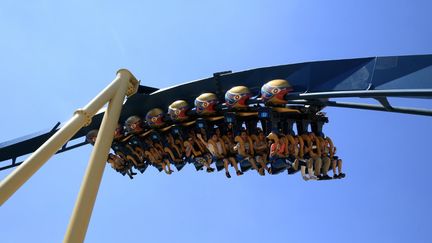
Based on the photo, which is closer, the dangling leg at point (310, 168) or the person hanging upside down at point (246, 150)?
the dangling leg at point (310, 168)

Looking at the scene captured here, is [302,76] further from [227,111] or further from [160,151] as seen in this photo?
[160,151]

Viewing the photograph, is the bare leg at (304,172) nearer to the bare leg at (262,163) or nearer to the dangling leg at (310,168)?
the dangling leg at (310,168)

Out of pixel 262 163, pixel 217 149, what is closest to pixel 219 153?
pixel 217 149

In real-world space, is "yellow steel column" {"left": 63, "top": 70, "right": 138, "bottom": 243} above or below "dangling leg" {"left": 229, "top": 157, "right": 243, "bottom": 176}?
below

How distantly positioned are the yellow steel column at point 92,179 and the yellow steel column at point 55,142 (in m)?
0.20

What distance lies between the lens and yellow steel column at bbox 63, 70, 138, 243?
571 cm

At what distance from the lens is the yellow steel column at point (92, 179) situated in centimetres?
Result: 571

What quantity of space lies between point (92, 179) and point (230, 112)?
3196mm

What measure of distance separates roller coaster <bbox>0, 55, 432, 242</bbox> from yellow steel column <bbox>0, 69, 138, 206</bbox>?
14mm

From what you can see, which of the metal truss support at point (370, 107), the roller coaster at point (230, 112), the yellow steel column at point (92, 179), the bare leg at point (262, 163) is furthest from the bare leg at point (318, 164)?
the yellow steel column at point (92, 179)

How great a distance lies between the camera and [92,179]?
21.1 feet

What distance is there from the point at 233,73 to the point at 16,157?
285 inches

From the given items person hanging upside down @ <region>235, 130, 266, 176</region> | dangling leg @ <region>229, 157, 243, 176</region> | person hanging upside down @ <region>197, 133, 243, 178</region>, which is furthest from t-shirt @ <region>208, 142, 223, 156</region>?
person hanging upside down @ <region>235, 130, 266, 176</region>

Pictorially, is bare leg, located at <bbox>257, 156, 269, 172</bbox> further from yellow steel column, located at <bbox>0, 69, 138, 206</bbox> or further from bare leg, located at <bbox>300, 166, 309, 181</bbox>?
yellow steel column, located at <bbox>0, 69, 138, 206</bbox>
